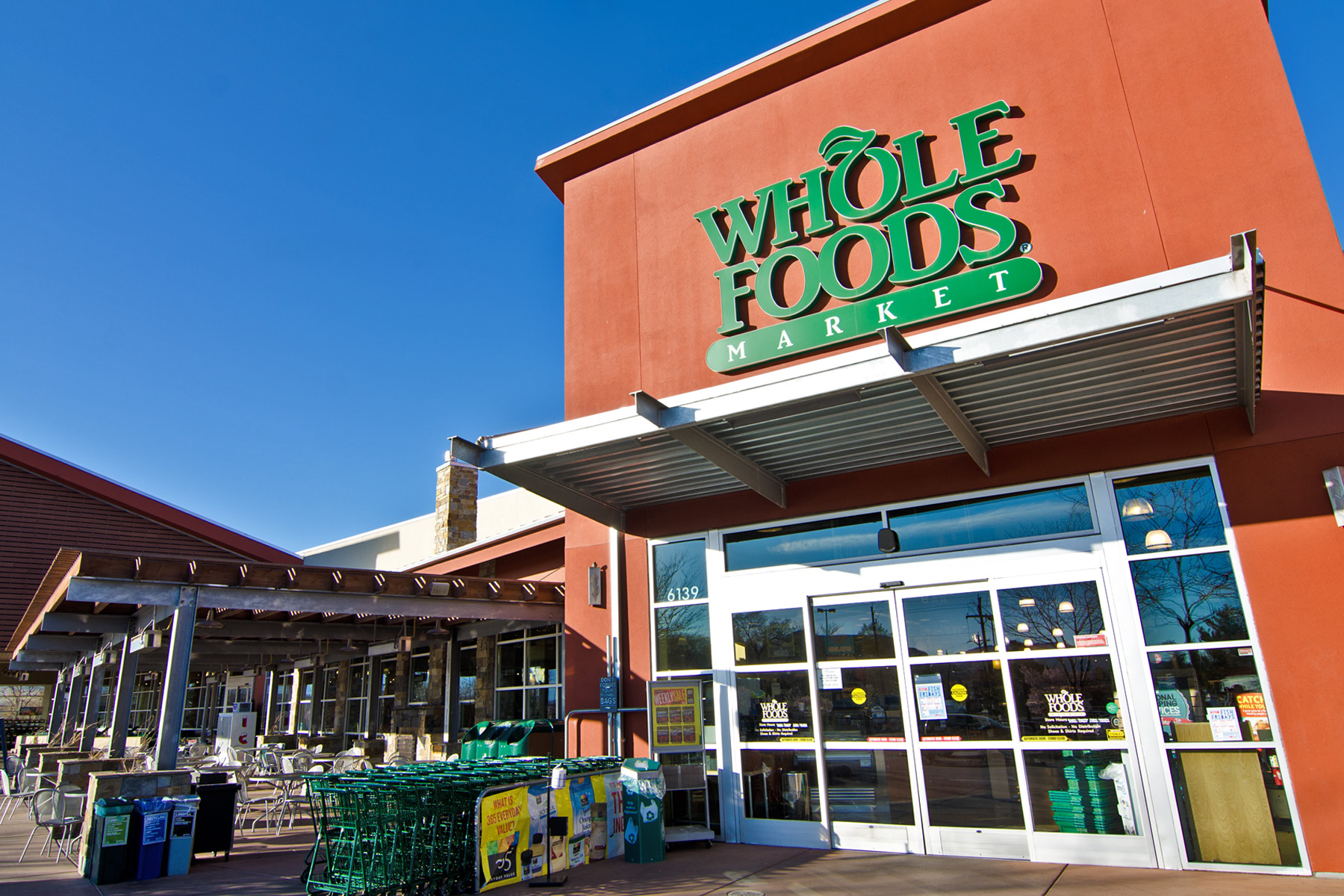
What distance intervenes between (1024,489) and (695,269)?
15.3ft

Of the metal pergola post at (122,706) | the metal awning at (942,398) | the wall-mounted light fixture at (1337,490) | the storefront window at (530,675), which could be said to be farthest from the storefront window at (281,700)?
the wall-mounted light fixture at (1337,490)

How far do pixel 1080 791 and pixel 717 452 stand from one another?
14.5ft

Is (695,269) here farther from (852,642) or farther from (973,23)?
(852,642)

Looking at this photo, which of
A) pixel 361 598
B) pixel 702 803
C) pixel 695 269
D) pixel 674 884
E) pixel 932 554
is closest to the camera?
pixel 674 884

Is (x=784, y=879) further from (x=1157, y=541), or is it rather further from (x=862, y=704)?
(x=1157, y=541)

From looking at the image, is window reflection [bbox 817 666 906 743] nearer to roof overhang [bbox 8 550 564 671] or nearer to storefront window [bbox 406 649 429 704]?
roof overhang [bbox 8 550 564 671]

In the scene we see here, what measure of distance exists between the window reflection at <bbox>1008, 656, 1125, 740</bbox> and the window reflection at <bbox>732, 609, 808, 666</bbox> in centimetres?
221

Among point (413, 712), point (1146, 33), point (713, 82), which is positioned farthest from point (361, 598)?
point (1146, 33)

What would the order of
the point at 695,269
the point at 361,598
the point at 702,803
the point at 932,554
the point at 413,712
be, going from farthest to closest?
1. the point at 413,712
2. the point at 361,598
3. the point at 695,269
4. the point at 702,803
5. the point at 932,554

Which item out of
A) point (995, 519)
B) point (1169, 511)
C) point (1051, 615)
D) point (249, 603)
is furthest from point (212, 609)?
point (1169, 511)

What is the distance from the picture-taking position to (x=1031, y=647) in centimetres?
786

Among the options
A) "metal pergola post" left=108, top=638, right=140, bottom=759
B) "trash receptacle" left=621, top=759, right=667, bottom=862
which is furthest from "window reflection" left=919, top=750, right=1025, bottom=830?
"metal pergola post" left=108, top=638, right=140, bottom=759

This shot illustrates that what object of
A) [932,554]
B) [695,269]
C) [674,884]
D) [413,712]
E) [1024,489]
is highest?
[695,269]

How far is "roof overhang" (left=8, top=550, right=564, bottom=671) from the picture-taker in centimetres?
961
